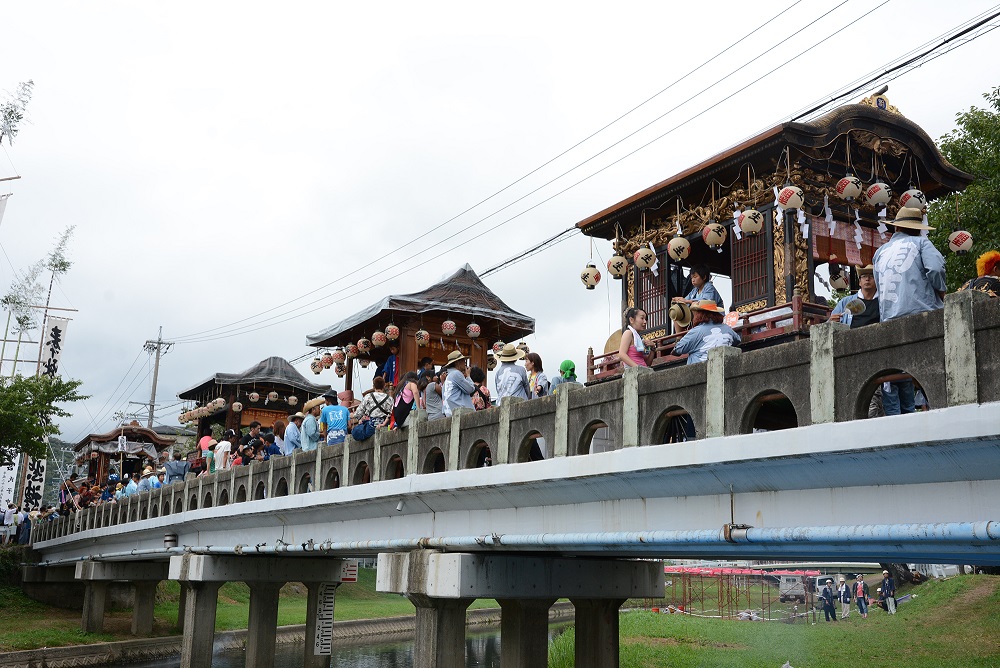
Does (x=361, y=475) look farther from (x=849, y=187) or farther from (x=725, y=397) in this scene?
(x=849, y=187)

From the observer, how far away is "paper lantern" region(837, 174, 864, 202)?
534 inches

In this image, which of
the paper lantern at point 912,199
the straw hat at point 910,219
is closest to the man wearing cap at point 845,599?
the paper lantern at point 912,199

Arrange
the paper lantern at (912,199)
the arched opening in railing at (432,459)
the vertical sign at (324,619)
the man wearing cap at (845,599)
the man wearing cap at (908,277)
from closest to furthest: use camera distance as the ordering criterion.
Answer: the man wearing cap at (908,277) < the arched opening in railing at (432,459) < the paper lantern at (912,199) < the vertical sign at (324,619) < the man wearing cap at (845,599)

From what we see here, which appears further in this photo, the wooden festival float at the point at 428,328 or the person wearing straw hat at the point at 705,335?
the wooden festival float at the point at 428,328

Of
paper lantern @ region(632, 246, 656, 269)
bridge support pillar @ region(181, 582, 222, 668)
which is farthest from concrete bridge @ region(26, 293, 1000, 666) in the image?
bridge support pillar @ region(181, 582, 222, 668)

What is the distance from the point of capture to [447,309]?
25.4 metres

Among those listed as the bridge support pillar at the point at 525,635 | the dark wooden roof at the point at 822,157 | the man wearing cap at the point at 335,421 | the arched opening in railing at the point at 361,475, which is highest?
the dark wooden roof at the point at 822,157

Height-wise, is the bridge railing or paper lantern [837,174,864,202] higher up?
paper lantern [837,174,864,202]

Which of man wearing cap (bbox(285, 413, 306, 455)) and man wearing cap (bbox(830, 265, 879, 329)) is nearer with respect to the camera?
man wearing cap (bbox(830, 265, 879, 329))

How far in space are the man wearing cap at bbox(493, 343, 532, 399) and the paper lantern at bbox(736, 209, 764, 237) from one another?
398cm

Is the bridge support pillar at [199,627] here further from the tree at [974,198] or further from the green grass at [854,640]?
the tree at [974,198]

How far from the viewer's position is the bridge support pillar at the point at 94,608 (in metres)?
34.4

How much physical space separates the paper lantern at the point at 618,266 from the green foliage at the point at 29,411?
26.3m

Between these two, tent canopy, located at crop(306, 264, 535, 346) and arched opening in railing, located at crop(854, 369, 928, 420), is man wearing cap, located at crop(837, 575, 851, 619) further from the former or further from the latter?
arched opening in railing, located at crop(854, 369, 928, 420)
